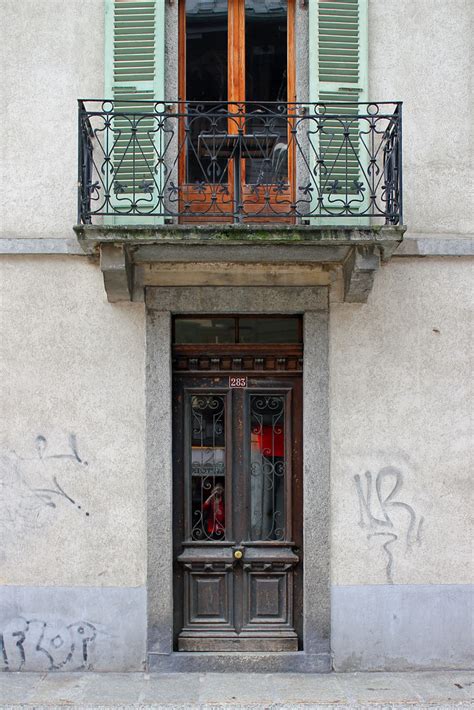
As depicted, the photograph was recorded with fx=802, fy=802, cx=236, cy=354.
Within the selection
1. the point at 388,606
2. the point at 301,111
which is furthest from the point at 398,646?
the point at 301,111

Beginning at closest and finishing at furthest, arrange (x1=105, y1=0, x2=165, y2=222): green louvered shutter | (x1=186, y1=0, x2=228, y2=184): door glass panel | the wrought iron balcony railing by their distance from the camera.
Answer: the wrought iron balcony railing → (x1=105, y1=0, x2=165, y2=222): green louvered shutter → (x1=186, y1=0, x2=228, y2=184): door glass panel

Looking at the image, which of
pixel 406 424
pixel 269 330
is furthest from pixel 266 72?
pixel 406 424

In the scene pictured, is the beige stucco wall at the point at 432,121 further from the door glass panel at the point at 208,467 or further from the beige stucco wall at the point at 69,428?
the beige stucco wall at the point at 69,428

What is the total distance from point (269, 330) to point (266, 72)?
2327mm

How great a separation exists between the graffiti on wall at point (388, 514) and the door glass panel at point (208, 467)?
4.09 ft

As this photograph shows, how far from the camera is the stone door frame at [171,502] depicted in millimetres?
6938

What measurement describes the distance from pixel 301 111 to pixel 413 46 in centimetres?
114

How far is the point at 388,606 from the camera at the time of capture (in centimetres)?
693

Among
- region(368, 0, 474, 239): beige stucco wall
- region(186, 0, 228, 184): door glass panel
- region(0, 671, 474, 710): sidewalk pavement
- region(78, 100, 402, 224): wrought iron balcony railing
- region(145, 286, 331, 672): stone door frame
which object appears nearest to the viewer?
region(0, 671, 474, 710): sidewalk pavement

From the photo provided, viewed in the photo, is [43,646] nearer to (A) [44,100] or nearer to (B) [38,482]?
(B) [38,482]

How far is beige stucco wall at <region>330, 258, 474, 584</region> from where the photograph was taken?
6961 millimetres

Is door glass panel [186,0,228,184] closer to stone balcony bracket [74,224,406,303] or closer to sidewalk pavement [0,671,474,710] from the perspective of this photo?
stone balcony bracket [74,224,406,303]

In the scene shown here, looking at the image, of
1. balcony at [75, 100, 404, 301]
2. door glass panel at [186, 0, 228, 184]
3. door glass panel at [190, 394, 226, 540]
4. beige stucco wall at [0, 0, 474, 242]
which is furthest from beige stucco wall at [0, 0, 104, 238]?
door glass panel at [190, 394, 226, 540]

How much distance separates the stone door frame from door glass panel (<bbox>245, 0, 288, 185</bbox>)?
114cm
